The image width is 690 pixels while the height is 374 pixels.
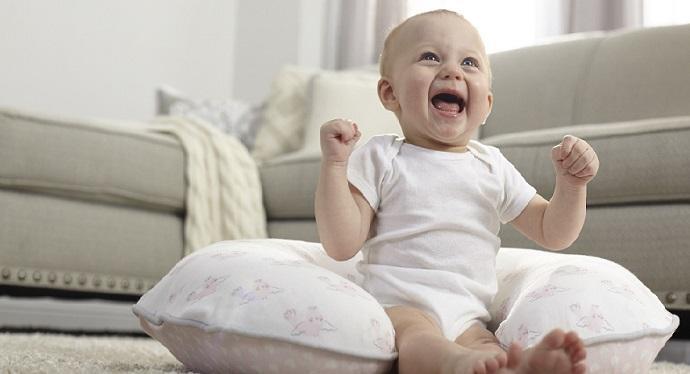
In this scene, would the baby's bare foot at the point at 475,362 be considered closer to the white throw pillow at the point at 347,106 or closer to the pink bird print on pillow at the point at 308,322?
the pink bird print on pillow at the point at 308,322

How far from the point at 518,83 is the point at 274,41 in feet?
6.38

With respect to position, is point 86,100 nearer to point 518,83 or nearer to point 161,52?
point 161,52

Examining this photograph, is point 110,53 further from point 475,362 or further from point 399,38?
point 475,362

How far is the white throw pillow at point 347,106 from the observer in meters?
2.68

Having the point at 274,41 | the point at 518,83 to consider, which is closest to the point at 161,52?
the point at 274,41

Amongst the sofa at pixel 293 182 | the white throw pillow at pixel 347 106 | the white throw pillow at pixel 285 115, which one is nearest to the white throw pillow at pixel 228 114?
the white throw pillow at pixel 285 115

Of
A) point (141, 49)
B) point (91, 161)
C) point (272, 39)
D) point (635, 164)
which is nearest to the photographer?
point (635, 164)

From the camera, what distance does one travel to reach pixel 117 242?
6.82 ft

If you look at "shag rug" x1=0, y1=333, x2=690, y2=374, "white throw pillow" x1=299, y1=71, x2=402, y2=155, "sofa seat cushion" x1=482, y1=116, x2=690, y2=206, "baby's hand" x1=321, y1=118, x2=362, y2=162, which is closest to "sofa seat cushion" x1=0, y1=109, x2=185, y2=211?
"shag rug" x1=0, y1=333, x2=690, y2=374

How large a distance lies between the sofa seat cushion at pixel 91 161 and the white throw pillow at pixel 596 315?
1189 millimetres

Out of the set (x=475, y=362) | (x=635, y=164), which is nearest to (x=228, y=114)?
(x=635, y=164)

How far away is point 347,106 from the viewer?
8.99ft

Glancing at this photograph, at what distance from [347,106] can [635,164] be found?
3.93 ft

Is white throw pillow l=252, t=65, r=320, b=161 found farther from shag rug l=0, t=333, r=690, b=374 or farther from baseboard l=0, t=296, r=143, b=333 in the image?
shag rug l=0, t=333, r=690, b=374
